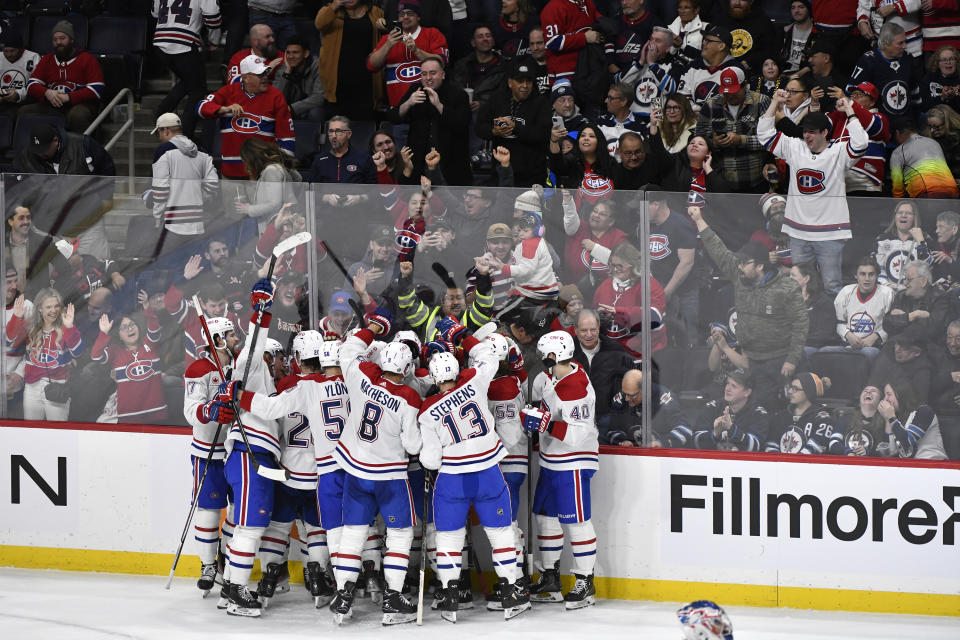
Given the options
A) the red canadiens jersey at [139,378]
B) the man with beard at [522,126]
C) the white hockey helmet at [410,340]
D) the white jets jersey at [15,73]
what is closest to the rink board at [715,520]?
the red canadiens jersey at [139,378]

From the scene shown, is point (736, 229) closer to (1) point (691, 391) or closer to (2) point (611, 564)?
(1) point (691, 391)

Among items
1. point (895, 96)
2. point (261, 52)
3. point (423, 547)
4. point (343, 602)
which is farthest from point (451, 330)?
point (895, 96)

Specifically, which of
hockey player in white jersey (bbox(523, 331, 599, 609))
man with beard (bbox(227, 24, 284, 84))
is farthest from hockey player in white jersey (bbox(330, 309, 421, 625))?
man with beard (bbox(227, 24, 284, 84))

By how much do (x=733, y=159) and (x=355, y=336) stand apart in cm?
269

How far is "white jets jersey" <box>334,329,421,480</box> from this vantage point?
641 centimetres

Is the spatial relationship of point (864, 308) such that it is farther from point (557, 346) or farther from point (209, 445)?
point (209, 445)

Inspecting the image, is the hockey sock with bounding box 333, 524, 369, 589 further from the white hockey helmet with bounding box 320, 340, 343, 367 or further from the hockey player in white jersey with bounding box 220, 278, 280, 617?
the white hockey helmet with bounding box 320, 340, 343, 367

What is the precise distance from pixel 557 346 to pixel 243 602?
6.58 feet

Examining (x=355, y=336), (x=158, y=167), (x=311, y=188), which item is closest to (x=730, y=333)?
(x=355, y=336)

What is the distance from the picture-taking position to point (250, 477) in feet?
21.7

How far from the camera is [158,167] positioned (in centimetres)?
799

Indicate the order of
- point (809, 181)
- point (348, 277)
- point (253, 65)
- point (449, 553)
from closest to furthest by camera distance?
point (449, 553) → point (348, 277) → point (809, 181) → point (253, 65)

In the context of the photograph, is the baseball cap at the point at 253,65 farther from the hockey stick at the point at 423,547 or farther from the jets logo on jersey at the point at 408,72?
the hockey stick at the point at 423,547

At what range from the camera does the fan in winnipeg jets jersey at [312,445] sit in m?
6.60
